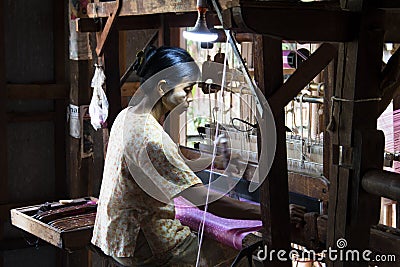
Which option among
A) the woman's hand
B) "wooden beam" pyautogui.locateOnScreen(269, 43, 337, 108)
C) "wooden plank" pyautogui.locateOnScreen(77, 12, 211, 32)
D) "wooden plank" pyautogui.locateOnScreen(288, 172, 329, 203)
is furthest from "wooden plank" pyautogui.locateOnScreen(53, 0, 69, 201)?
"wooden beam" pyautogui.locateOnScreen(269, 43, 337, 108)

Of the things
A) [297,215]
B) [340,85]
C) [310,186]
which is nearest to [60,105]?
[310,186]

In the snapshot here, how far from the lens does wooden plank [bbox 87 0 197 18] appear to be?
142 inches

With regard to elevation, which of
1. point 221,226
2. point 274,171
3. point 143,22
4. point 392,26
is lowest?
point 221,226

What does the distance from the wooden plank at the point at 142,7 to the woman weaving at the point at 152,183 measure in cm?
22

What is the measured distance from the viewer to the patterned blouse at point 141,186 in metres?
3.47

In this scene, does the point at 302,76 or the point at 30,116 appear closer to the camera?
the point at 302,76

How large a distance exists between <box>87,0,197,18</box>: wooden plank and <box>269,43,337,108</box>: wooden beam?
2.87 feet

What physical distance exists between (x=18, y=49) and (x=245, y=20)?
376cm

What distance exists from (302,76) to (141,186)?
1099mm

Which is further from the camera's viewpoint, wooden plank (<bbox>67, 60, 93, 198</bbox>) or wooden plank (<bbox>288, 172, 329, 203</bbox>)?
wooden plank (<bbox>67, 60, 93, 198</bbox>)

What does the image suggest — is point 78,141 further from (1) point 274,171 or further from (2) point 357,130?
(2) point 357,130

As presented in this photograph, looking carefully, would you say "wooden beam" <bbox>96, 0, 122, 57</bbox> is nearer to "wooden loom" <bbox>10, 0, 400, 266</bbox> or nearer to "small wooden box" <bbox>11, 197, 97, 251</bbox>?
"small wooden box" <bbox>11, 197, 97, 251</bbox>

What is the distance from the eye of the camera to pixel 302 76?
2797mm

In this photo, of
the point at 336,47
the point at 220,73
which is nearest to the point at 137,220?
the point at 220,73
